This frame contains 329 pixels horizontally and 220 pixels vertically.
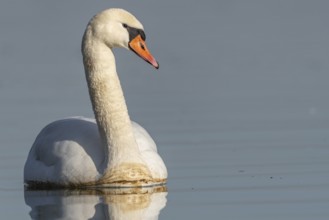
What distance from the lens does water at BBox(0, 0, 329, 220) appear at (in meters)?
10.6

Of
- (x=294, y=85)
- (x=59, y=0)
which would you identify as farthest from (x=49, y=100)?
(x=59, y=0)

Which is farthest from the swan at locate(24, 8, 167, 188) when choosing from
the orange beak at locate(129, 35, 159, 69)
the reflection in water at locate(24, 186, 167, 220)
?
the reflection in water at locate(24, 186, 167, 220)


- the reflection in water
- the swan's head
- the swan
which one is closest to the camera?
the reflection in water

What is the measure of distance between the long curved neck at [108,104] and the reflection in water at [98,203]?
1.23 ft

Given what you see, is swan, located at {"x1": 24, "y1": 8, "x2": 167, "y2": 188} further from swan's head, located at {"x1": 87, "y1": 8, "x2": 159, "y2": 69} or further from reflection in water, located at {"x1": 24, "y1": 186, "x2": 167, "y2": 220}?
reflection in water, located at {"x1": 24, "y1": 186, "x2": 167, "y2": 220}

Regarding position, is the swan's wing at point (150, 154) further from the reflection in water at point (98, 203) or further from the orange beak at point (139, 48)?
the orange beak at point (139, 48)

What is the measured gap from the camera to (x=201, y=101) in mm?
15180

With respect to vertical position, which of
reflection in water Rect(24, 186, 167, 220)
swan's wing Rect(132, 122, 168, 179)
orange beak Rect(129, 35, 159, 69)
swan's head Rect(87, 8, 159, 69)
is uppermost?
swan's head Rect(87, 8, 159, 69)

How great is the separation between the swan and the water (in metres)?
0.22

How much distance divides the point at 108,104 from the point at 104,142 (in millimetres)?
368

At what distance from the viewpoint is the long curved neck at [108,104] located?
1175 cm

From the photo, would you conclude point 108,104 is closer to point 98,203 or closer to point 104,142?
point 104,142

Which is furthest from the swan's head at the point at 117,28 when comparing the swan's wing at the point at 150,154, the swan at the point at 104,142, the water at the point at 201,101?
the water at the point at 201,101

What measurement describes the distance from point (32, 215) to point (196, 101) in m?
5.40
